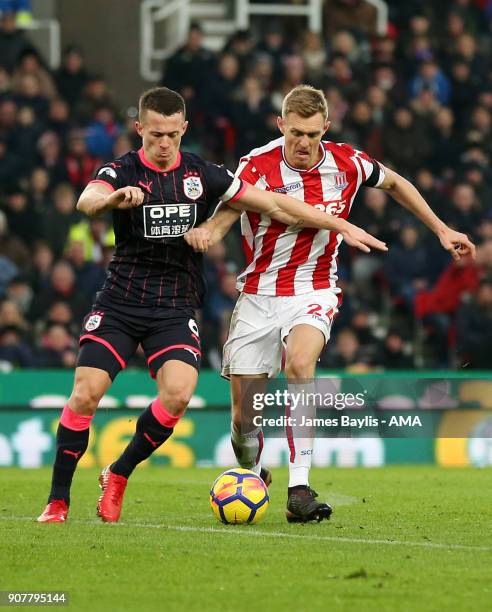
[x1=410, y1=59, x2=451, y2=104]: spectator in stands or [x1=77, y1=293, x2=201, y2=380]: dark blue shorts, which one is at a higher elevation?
[x1=410, y1=59, x2=451, y2=104]: spectator in stands

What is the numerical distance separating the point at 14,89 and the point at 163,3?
169 inches

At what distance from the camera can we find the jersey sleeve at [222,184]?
781 centimetres

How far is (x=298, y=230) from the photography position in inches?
328

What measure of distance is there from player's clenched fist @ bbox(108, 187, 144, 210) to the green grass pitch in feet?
5.43

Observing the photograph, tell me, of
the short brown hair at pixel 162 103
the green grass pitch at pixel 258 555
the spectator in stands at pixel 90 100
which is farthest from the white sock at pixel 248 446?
the spectator in stands at pixel 90 100

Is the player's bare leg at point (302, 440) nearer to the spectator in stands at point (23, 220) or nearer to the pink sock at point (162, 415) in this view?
the pink sock at point (162, 415)

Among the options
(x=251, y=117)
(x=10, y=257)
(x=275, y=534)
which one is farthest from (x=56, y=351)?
(x=275, y=534)

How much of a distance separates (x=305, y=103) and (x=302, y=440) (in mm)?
1852

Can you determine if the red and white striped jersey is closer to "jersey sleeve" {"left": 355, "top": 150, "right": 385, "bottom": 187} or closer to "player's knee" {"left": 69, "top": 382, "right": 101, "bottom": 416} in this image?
"jersey sleeve" {"left": 355, "top": 150, "right": 385, "bottom": 187}

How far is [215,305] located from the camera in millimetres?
15195

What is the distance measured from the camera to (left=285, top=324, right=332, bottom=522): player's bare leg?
768 centimetres

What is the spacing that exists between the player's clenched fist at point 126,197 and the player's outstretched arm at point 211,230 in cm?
46

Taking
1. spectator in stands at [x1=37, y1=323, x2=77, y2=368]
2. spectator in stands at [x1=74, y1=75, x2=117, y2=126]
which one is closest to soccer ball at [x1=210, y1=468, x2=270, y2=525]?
spectator in stands at [x1=37, y1=323, x2=77, y2=368]

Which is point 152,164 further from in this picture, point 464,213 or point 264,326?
point 464,213
